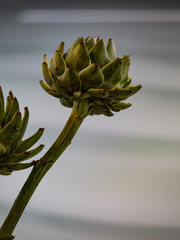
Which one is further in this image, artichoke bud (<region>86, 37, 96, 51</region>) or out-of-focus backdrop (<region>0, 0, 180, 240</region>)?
out-of-focus backdrop (<region>0, 0, 180, 240</region>)

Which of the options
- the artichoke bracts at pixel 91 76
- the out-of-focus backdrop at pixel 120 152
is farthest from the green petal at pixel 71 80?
the out-of-focus backdrop at pixel 120 152

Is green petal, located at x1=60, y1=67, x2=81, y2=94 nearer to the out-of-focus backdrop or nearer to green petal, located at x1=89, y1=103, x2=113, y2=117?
green petal, located at x1=89, y1=103, x2=113, y2=117

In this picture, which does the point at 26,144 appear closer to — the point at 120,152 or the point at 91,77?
the point at 91,77

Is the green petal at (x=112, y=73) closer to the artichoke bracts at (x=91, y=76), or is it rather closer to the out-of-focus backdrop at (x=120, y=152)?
the artichoke bracts at (x=91, y=76)

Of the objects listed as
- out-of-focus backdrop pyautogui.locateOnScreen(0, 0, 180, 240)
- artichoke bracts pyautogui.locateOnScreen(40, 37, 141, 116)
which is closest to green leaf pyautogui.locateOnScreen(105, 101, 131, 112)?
artichoke bracts pyautogui.locateOnScreen(40, 37, 141, 116)

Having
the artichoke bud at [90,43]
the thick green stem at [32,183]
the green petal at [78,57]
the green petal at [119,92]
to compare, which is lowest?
the thick green stem at [32,183]
